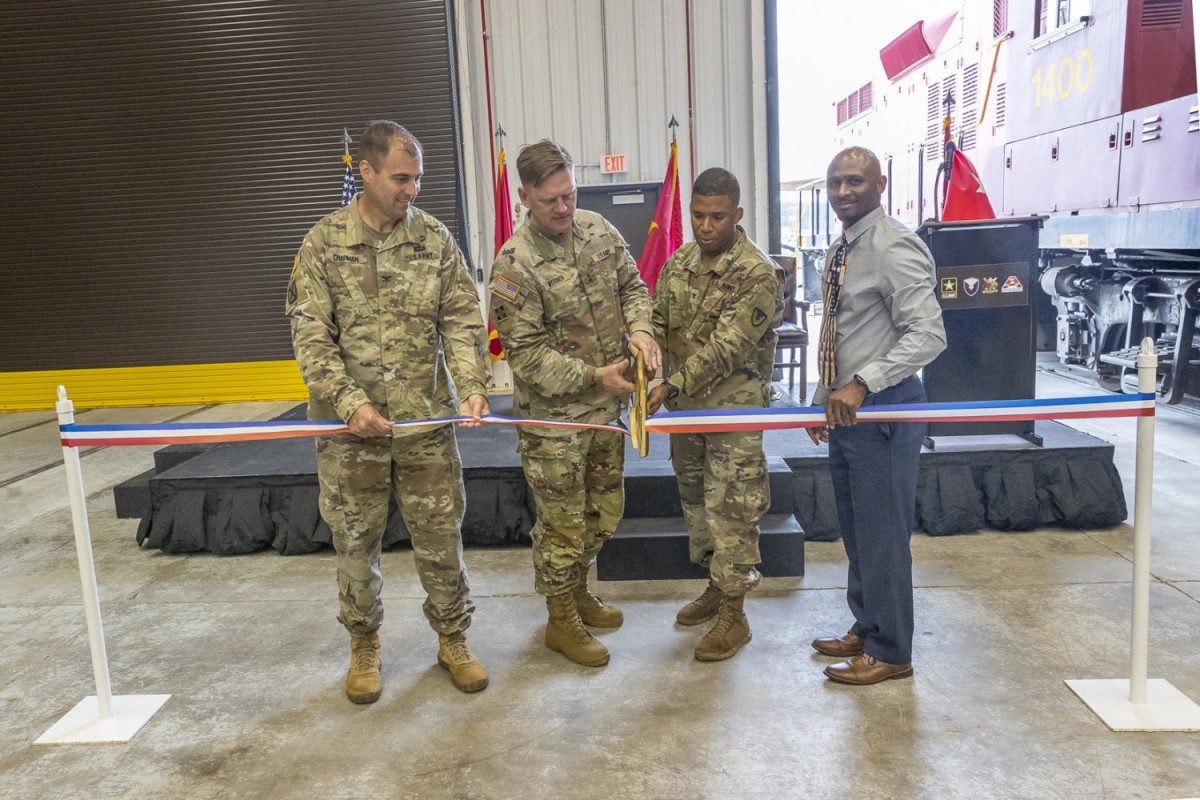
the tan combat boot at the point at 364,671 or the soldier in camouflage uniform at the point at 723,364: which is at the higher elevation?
the soldier in camouflage uniform at the point at 723,364

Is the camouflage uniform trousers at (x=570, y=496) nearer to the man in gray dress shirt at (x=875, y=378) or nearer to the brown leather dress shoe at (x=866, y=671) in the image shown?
the man in gray dress shirt at (x=875, y=378)

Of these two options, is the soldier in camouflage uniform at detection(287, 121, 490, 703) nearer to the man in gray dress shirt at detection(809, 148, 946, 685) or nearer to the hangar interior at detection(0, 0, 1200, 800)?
the hangar interior at detection(0, 0, 1200, 800)

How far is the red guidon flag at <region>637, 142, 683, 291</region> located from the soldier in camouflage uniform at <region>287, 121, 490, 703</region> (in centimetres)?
375

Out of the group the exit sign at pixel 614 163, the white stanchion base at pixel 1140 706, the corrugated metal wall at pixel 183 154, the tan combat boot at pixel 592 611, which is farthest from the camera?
the corrugated metal wall at pixel 183 154

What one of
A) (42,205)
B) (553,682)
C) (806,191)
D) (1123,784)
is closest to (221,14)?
(42,205)

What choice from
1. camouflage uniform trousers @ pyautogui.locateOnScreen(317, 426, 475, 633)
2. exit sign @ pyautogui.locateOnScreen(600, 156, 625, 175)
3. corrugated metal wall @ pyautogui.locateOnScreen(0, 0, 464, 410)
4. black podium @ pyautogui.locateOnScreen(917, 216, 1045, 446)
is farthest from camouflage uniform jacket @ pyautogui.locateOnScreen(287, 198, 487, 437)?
corrugated metal wall @ pyautogui.locateOnScreen(0, 0, 464, 410)

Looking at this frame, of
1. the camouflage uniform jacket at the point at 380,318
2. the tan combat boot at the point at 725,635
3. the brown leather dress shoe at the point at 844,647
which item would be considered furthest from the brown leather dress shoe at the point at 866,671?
the camouflage uniform jacket at the point at 380,318

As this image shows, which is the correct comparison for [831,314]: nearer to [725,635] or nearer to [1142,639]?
[725,635]

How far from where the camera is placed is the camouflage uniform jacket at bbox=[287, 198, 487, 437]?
8.50 ft

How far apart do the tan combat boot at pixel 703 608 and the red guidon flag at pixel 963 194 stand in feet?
9.64

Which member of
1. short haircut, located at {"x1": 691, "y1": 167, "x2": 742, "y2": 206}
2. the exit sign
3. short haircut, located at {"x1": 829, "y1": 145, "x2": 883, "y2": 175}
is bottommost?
short haircut, located at {"x1": 691, "y1": 167, "x2": 742, "y2": 206}

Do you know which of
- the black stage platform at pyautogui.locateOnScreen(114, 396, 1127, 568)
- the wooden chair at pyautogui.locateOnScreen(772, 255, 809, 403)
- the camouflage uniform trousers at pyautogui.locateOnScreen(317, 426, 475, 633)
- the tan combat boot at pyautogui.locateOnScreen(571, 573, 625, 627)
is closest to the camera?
the camouflage uniform trousers at pyautogui.locateOnScreen(317, 426, 475, 633)

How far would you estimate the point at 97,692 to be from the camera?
272 cm

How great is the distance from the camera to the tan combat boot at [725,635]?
292 cm
